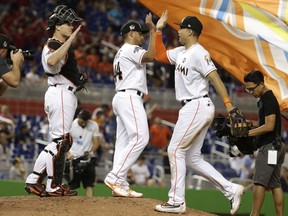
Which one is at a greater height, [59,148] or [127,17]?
[127,17]

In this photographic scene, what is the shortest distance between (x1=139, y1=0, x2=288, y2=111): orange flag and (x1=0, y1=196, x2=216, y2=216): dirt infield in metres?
2.35

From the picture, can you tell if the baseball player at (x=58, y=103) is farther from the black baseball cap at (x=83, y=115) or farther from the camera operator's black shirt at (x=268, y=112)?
the black baseball cap at (x=83, y=115)

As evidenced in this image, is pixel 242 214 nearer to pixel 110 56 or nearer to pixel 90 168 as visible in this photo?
pixel 90 168

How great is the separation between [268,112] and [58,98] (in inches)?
106

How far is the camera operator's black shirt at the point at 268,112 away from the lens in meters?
10.9

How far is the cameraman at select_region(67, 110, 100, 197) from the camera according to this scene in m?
14.4

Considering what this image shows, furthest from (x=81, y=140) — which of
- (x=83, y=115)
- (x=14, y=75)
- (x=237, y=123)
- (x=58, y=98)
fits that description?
(x=14, y=75)

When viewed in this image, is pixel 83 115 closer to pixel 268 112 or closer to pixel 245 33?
pixel 245 33

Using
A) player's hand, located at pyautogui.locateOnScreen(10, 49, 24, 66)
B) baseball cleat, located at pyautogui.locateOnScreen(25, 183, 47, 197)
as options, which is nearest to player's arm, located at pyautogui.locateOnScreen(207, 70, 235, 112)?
player's hand, located at pyautogui.locateOnScreen(10, 49, 24, 66)

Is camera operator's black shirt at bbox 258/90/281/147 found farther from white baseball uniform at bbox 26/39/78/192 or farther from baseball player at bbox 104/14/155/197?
white baseball uniform at bbox 26/39/78/192

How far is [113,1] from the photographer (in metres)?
26.5

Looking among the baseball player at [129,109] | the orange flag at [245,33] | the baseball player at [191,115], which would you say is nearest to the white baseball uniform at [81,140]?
the orange flag at [245,33]

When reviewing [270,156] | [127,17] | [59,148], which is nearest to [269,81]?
[270,156]

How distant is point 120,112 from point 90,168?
13.9 ft
